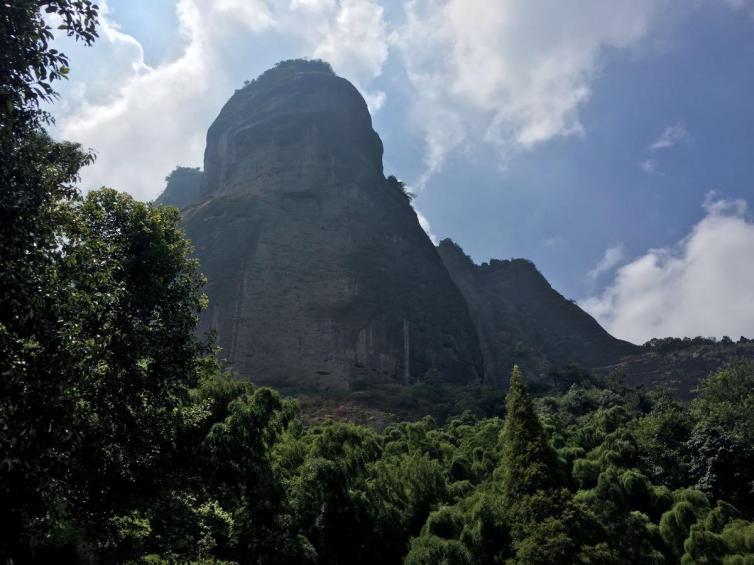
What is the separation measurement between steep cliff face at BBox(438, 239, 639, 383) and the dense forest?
55.5 metres

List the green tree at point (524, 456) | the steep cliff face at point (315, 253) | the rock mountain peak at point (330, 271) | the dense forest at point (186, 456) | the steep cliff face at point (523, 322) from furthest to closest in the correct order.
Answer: the steep cliff face at point (523, 322) → the rock mountain peak at point (330, 271) → the steep cliff face at point (315, 253) → the green tree at point (524, 456) → the dense forest at point (186, 456)

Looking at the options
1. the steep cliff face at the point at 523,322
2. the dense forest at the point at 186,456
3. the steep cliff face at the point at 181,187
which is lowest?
the dense forest at the point at 186,456

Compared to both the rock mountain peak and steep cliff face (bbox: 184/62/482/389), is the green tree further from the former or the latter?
steep cliff face (bbox: 184/62/482/389)

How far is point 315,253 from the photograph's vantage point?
226 feet

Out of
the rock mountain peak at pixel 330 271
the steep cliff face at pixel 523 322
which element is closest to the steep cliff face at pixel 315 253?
the rock mountain peak at pixel 330 271

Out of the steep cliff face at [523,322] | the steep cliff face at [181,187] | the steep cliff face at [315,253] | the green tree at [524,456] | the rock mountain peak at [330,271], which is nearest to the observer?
the green tree at [524,456]

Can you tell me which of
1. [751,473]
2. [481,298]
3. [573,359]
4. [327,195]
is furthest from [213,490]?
[481,298]

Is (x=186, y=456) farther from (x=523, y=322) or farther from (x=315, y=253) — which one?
(x=523, y=322)

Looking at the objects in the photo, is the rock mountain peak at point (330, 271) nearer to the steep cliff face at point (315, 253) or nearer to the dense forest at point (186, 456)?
the steep cliff face at point (315, 253)

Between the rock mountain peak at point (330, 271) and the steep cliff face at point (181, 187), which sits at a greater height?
the steep cliff face at point (181, 187)

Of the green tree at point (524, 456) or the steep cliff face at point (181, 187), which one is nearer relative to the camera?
the green tree at point (524, 456)

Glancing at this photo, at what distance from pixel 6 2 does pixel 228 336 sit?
54.2 metres

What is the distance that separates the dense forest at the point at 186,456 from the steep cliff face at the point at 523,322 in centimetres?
5549

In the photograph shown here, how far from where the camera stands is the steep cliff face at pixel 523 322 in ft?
279
